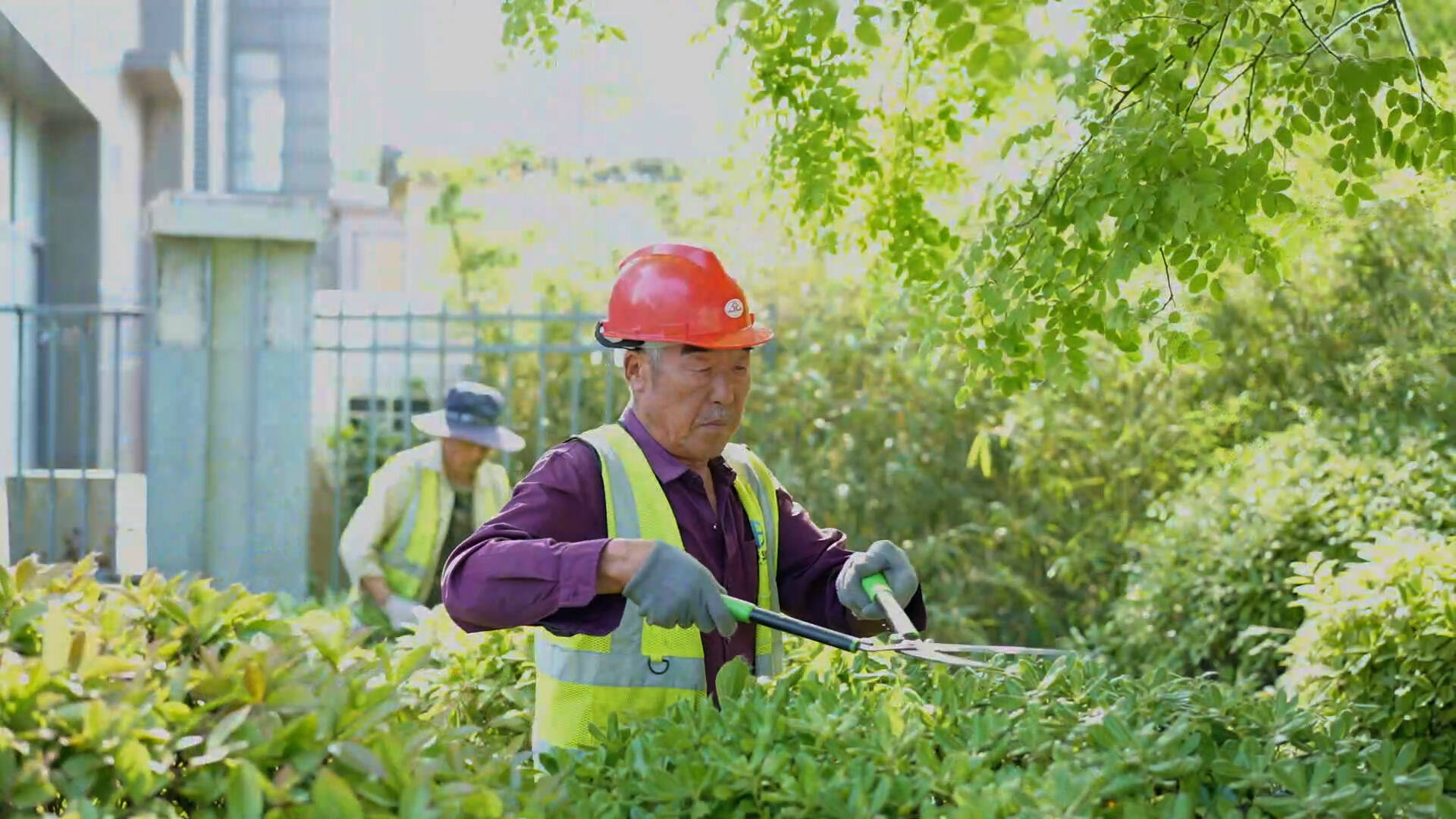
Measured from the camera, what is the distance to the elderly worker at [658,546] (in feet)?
9.46

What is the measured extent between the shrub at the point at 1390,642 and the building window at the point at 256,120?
48.9 ft

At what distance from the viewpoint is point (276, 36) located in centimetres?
1805

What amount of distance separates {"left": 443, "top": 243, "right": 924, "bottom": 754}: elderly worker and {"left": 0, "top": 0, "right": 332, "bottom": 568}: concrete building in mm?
5052

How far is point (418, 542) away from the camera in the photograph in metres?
6.84

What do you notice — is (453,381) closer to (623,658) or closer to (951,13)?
(623,658)

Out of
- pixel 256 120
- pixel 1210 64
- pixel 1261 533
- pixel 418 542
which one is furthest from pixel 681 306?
pixel 256 120

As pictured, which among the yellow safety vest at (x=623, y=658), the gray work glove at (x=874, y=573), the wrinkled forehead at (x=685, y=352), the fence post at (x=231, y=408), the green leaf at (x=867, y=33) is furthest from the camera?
the fence post at (x=231, y=408)

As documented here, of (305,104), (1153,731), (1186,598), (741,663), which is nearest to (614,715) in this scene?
(741,663)

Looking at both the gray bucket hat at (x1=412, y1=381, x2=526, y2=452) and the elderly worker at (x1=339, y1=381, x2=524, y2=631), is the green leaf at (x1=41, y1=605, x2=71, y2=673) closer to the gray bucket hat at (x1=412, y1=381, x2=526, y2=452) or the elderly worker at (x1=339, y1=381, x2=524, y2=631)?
the elderly worker at (x1=339, y1=381, x2=524, y2=631)

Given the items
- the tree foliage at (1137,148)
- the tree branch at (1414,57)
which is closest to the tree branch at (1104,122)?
the tree foliage at (1137,148)

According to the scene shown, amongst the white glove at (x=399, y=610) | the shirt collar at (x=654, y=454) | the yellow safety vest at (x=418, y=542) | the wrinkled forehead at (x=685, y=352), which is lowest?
the white glove at (x=399, y=610)

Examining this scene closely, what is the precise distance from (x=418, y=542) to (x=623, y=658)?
12.9ft

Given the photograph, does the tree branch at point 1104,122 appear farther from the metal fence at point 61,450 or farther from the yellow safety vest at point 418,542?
the metal fence at point 61,450

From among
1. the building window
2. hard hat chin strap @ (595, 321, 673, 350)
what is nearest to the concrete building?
the building window
